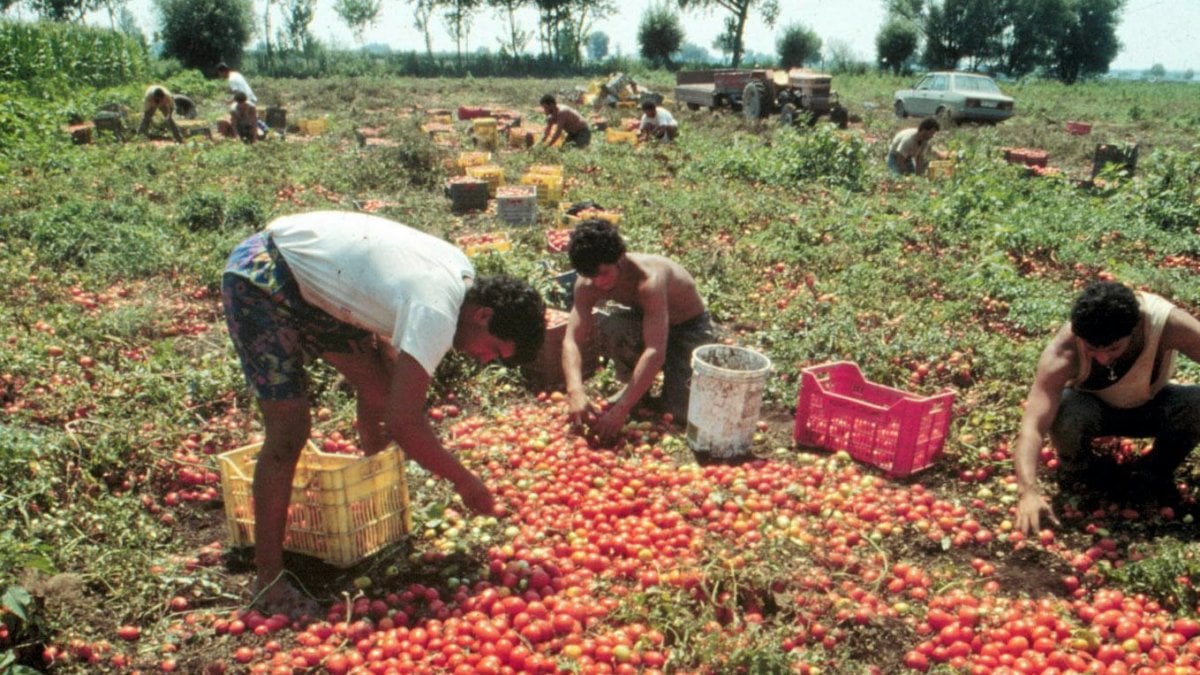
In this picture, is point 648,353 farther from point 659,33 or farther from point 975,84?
point 659,33

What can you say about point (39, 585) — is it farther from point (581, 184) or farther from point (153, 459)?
point (581, 184)

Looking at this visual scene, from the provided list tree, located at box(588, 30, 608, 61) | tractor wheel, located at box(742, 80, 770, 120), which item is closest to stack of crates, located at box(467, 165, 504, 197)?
tractor wheel, located at box(742, 80, 770, 120)

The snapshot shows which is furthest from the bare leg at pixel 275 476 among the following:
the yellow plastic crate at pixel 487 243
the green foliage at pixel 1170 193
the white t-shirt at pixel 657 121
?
→ the white t-shirt at pixel 657 121

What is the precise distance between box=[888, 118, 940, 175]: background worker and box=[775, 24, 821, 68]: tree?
49486mm

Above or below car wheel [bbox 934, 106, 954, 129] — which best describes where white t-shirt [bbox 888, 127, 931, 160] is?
below

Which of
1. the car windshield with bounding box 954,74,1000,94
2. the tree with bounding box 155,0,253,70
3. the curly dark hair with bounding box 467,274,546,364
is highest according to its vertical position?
the tree with bounding box 155,0,253,70

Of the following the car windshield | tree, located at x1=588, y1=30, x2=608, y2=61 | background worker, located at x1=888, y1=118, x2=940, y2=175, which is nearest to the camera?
background worker, located at x1=888, y1=118, x2=940, y2=175

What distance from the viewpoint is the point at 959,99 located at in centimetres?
2220

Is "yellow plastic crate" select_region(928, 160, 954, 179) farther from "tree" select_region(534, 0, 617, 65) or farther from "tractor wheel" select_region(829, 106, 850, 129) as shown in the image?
"tree" select_region(534, 0, 617, 65)

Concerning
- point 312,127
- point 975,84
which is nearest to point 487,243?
point 312,127

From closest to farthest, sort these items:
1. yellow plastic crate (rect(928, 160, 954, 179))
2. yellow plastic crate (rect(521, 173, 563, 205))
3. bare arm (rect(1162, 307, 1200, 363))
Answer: bare arm (rect(1162, 307, 1200, 363)), yellow plastic crate (rect(521, 173, 563, 205)), yellow plastic crate (rect(928, 160, 954, 179))

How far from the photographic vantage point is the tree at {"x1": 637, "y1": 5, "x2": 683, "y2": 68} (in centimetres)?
5669

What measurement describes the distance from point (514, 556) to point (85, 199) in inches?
355

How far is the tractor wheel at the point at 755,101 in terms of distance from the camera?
2183cm
